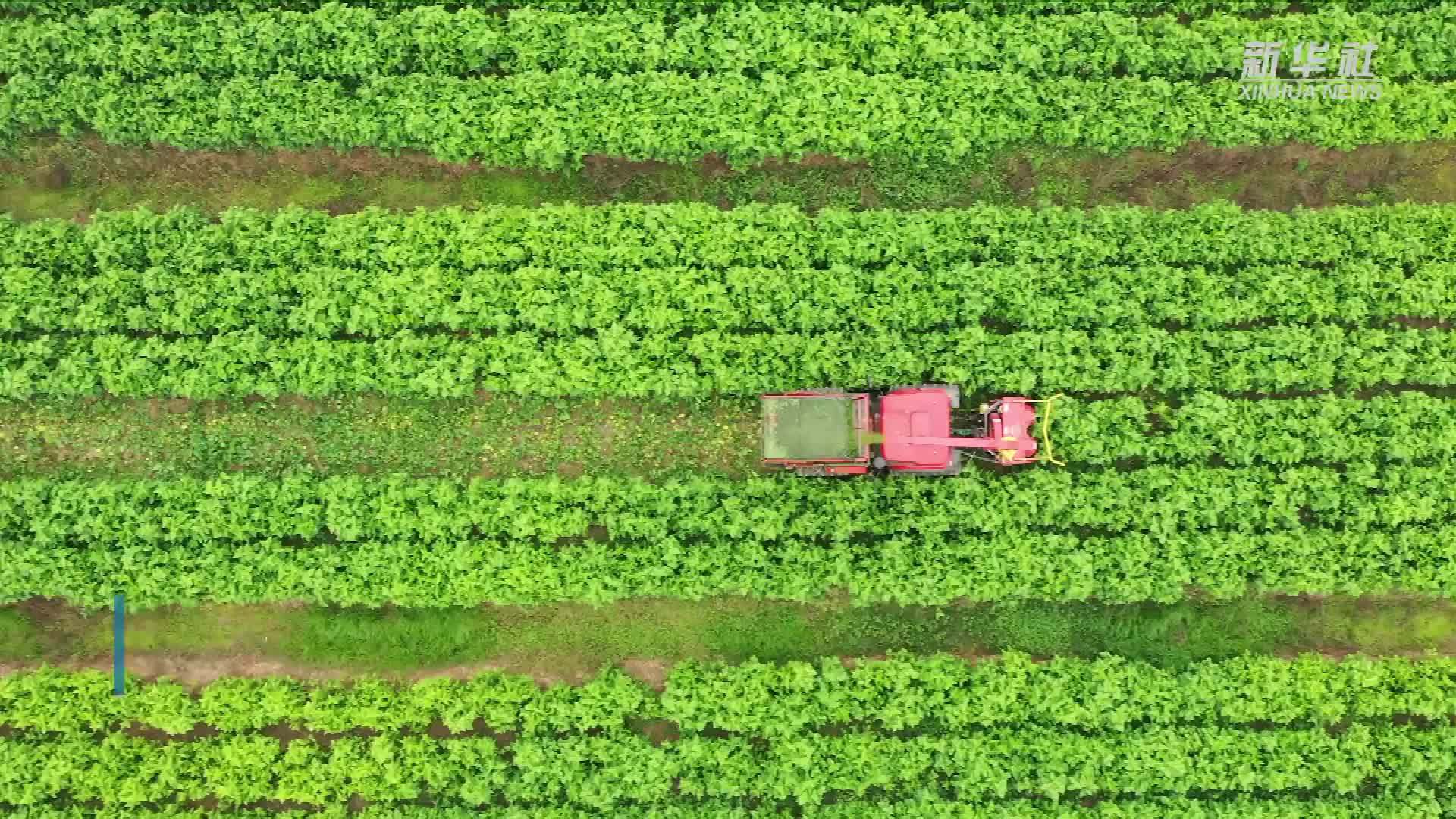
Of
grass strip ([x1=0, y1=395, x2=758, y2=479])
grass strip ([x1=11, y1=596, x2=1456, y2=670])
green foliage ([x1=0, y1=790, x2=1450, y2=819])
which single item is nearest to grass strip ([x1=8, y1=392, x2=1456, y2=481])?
grass strip ([x1=0, y1=395, x2=758, y2=479])

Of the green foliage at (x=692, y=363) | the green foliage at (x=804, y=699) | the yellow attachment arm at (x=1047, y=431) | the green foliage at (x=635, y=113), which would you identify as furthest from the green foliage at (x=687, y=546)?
the green foliage at (x=635, y=113)

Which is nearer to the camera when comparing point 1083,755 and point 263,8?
point 1083,755

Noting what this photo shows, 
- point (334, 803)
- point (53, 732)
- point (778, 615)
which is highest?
point (778, 615)

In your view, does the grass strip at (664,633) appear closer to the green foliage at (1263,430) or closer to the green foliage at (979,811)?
the green foliage at (979,811)

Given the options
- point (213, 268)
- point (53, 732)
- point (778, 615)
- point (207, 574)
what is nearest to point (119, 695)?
point (53, 732)

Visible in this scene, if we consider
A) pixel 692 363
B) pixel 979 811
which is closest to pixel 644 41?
pixel 692 363

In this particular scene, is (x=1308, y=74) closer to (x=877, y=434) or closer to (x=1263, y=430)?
(x=1263, y=430)

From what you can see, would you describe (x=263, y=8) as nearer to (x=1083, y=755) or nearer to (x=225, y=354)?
(x=225, y=354)
